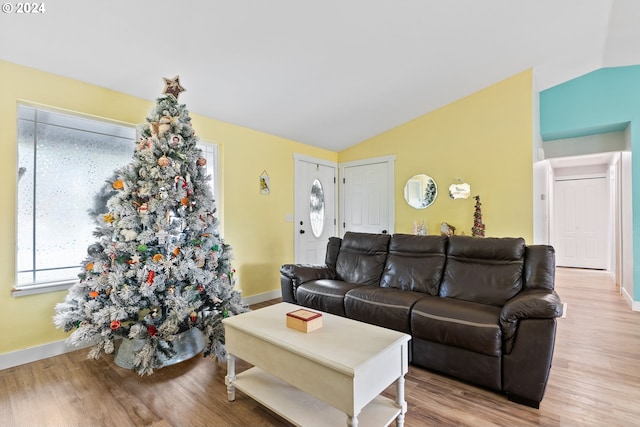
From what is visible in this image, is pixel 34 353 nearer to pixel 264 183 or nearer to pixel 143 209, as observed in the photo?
pixel 143 209

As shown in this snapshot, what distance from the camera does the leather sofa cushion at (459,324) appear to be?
6.50ft

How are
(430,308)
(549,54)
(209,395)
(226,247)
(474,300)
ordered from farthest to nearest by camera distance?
(549,54), (226,247), (474,300), (430,308), (209,395)

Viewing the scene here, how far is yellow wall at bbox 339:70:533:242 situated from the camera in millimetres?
3766

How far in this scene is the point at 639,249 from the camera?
3744mm

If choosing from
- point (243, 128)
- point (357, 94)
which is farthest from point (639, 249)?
point (243, 128)

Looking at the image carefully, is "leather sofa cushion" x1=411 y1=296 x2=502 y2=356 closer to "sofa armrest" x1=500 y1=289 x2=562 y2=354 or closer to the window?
"sofa armrest" x1=500 y1=289 x2=562 y2=354

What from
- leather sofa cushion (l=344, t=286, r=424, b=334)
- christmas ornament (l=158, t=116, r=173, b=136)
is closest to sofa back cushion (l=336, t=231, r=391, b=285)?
leather sofa cushion (l=344, t=286, r=424, b=334)

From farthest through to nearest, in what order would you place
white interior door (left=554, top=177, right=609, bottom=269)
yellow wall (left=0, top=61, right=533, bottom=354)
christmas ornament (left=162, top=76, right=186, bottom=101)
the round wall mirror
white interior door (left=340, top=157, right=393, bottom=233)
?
white interior door (left=554, top=177, right=609, bottom=269), white interior door (left=340, top=157, right=393, bottom=233), the round wall mirror, yellow wall (left=0, top=61, right=533, bottom=354), christmas ornament (left=162, top=76, right=186, bottom=101)

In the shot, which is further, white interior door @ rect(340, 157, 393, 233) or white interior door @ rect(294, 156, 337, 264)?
white interior door @ rect(340, 157, 393, 233)

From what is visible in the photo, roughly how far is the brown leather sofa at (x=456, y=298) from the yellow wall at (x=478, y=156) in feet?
4.70

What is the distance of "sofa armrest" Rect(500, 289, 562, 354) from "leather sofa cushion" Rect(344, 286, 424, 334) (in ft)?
2.12

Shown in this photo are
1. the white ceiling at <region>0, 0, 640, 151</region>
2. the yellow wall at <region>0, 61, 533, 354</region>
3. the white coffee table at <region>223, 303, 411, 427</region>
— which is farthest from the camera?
the yellow wall at <region>0, 61, 533, 354</region>

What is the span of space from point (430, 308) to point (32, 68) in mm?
3640

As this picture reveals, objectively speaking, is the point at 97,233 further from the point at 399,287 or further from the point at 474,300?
the point at 474,300
